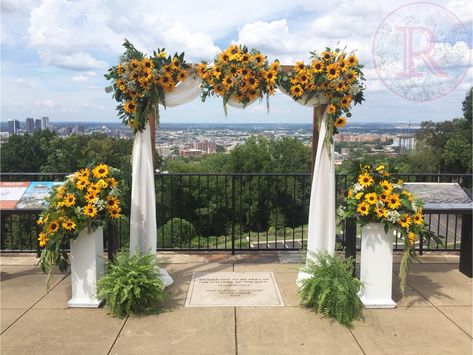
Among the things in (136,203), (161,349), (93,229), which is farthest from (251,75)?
(161,349)

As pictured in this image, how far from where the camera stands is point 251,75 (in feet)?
14.0

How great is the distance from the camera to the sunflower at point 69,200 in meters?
3.87

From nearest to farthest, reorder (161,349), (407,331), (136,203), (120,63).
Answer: (161,349) → (407,331) → (120,63) → (136,203)

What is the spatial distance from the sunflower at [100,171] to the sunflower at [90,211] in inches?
14.2

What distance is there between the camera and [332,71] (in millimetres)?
4141

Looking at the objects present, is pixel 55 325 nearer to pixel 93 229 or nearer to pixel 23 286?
pixel 93 229

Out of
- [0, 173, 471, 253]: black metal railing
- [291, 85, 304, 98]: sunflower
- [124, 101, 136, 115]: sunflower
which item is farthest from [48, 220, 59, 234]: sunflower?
[291, 85, 304, 98]: sunflower

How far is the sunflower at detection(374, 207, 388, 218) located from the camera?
3.88 m

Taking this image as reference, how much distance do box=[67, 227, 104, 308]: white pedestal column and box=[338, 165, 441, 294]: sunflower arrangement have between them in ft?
8.06

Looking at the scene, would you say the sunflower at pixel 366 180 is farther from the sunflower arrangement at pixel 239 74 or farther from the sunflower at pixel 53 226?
the sunflower at pixel 53 226

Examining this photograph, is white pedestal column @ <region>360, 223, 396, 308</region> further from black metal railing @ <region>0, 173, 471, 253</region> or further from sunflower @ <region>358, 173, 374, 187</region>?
black metal railing @ <region>0, 173, 471, 253</region>

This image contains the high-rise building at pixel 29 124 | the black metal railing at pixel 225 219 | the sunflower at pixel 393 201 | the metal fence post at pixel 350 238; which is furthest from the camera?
the high-rise building at pixel 29 124

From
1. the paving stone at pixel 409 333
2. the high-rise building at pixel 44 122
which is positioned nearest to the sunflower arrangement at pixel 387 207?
the paving stone at pixel 409 333

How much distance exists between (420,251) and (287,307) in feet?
9.31
